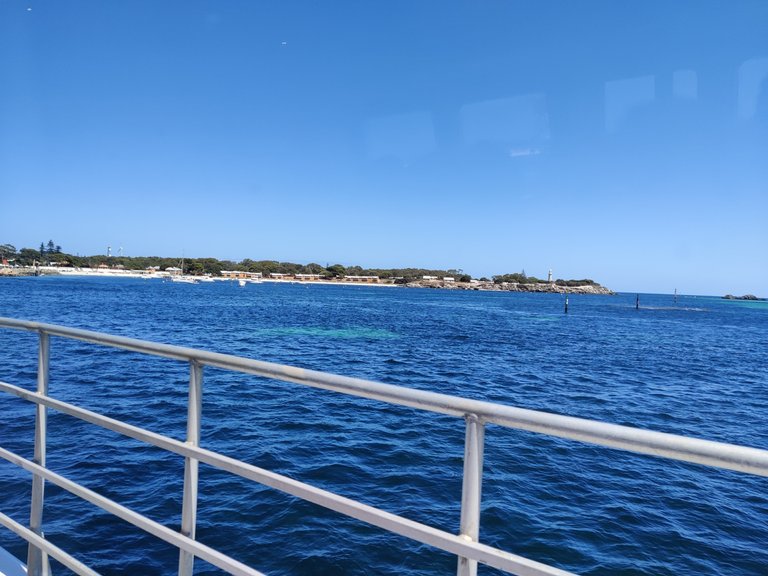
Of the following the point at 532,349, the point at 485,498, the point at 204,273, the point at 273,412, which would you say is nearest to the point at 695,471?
the point at 485,498

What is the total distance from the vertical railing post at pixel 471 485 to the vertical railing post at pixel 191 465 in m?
1.07

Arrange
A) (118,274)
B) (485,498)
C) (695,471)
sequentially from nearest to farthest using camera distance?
1. (485,498)
2. (695,471)
3. (118,274)

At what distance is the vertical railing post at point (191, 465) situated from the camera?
6.17 feet

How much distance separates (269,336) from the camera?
28.1m

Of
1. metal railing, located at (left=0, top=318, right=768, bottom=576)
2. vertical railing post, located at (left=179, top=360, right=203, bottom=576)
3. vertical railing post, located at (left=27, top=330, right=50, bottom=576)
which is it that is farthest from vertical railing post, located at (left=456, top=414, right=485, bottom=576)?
vertical railing post, located at (left=27, top=330, right=50, bottom=576)

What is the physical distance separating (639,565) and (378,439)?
209 inches

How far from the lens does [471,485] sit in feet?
4.47

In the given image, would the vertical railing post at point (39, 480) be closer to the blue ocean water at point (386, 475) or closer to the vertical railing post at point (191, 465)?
the vertical railing post at point (191, 465)

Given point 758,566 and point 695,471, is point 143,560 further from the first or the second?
point 695,471

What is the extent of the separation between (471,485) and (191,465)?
117 cm

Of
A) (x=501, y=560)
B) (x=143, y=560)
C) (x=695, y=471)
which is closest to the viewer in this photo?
(x=501, y=560)

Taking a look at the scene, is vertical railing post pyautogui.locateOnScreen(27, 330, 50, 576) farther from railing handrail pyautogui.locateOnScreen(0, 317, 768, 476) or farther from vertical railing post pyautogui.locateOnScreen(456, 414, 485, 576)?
vertical railing post pyautogui.locateOnScreen(456, 414, 485, 576)

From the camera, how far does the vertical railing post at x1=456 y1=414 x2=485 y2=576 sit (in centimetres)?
134

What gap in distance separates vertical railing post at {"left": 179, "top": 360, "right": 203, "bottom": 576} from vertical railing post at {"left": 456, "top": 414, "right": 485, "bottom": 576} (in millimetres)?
1072
